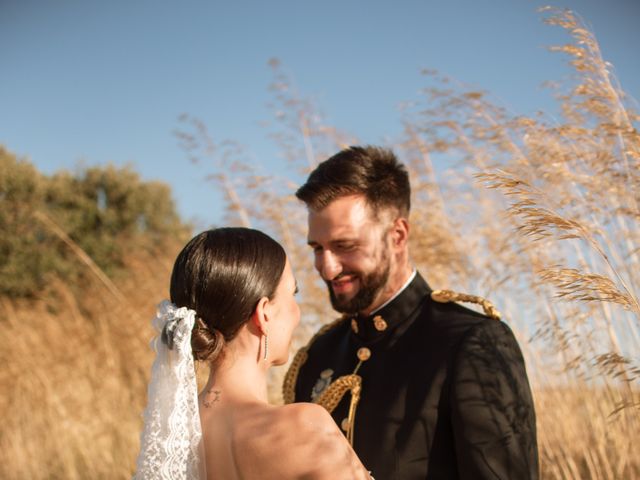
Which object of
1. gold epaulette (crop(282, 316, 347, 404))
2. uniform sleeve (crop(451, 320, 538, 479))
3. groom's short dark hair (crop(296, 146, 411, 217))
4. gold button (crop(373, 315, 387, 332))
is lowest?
uniform sleeve (crop(451, 320, 538, 479))

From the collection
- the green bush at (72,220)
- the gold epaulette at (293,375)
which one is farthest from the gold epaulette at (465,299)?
the green bush at (72,220)

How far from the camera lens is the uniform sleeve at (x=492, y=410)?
6.63ft

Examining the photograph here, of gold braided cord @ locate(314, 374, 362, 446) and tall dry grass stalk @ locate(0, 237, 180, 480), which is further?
tall dry grass stalk @ locate(0, 237, 180, 480)

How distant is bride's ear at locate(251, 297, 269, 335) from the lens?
1914 millimetres

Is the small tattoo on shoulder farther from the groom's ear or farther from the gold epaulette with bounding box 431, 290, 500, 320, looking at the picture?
the gold epaulette with bounding box 431, 290, 500, 320

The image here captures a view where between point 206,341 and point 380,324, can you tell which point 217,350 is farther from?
point 380,324

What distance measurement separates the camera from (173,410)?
6.27ft

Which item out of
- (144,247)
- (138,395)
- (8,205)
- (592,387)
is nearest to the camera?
(592,387)

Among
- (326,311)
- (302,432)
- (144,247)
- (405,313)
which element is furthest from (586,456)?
(144,247)

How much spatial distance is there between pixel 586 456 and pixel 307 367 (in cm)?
129

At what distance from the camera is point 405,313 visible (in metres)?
2.61

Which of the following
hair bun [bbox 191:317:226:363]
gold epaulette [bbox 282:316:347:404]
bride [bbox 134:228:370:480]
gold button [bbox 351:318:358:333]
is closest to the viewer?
bride [bbox 134:228:370:480]

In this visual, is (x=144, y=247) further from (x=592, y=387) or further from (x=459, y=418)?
(x=459, y=418)

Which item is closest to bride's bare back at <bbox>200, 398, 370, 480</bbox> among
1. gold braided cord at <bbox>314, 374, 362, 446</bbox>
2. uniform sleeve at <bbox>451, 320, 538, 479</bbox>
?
uniform sleeve at <bbox>451, 320, 538, 479</bbox>
